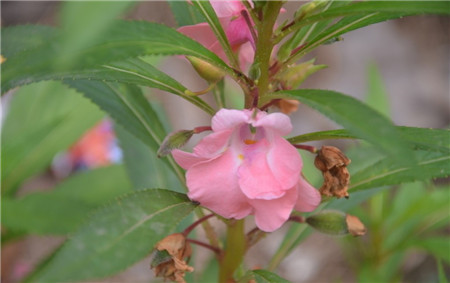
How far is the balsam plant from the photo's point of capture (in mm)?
538

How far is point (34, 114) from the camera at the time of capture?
61.3 inches

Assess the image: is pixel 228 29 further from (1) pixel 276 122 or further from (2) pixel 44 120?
(2) pixel 44 120

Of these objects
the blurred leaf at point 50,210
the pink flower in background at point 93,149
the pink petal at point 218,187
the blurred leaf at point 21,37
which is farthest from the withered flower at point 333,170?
the pink flower in background at point 93,149

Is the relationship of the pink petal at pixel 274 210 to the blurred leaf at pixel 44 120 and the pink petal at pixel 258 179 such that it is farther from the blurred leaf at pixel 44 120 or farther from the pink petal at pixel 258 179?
the blurred leaf at pixel 44 120

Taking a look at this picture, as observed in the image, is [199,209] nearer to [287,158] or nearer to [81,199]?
[287,158]

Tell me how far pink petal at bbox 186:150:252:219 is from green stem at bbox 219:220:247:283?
11cm

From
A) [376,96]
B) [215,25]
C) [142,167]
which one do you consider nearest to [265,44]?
[215,25]

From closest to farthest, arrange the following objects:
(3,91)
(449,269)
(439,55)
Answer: (3,91) → (449,269) → (439,55)

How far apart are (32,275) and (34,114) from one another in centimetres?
39

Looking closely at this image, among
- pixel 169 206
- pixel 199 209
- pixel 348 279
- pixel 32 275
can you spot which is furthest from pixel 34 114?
pixel 348 279

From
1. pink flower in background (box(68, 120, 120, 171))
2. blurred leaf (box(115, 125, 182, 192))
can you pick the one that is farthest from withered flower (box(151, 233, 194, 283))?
pink flower in background (box(68, 120, 120, 171))

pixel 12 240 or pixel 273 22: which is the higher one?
pixel 273 22

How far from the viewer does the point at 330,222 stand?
2.68ft

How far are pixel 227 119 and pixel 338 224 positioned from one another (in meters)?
0.24
